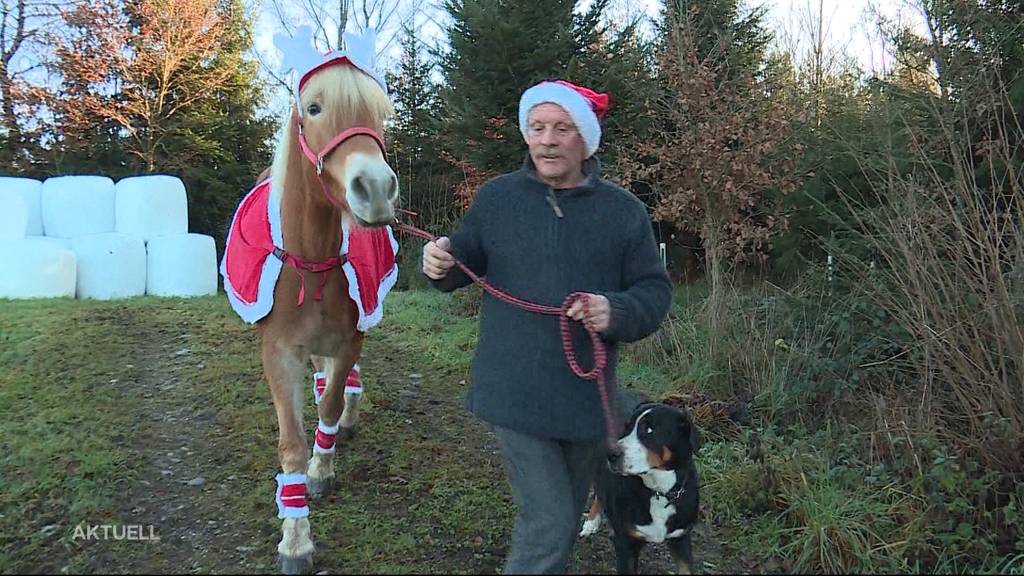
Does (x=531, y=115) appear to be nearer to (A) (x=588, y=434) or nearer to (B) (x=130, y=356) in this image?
(A) (x=588, y=434)

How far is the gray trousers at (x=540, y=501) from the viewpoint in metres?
2.04

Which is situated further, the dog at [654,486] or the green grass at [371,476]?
the green grass at [371,476]

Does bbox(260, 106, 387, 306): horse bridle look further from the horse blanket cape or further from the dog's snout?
the dog's snout

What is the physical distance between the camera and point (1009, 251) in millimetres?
3621

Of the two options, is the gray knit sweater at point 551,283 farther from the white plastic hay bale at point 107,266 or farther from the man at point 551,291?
the white plastic hay bale at point 107,266

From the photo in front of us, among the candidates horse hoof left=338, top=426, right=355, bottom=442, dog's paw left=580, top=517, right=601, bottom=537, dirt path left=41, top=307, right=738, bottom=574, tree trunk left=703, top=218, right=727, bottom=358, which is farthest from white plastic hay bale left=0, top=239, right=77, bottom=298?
dog's paw left=580, top=517, right=601, bottom=537

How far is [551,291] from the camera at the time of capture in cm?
219

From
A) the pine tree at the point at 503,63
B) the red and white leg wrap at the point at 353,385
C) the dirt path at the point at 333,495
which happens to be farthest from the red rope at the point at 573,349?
the pine tree at the point at 503,63

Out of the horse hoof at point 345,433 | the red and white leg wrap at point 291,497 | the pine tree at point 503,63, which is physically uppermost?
the pine tree at point 503,63

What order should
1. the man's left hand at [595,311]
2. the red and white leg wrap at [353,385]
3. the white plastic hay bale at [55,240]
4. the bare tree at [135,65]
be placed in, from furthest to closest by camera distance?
A: the bare tree at [135,65] → the white plastic hay bale at [55,240] → the red and white leg wrap at [353,385] → the man's left hand at [595,311]

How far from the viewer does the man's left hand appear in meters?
2.01

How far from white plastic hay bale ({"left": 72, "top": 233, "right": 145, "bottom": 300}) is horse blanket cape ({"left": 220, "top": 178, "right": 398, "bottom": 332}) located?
27.7 feet

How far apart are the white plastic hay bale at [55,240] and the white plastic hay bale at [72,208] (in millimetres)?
203

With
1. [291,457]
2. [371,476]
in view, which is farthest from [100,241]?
[291,457]
